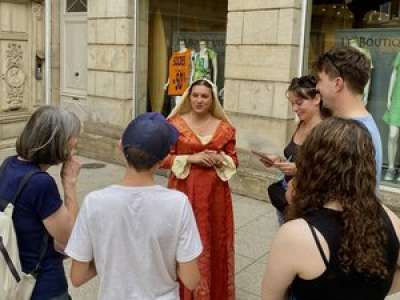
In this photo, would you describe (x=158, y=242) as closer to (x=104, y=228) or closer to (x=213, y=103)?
(x=104, y=228)

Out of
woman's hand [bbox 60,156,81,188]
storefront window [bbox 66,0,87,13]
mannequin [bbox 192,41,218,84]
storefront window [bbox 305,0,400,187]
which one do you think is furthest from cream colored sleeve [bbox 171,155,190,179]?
storefront window [bbox 66,0,87,13]

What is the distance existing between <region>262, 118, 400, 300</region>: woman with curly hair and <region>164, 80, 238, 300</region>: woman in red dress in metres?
1.76

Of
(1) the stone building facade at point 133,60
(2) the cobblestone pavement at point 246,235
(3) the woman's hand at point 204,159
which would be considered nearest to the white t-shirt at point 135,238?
(3) the woman's hand at point 204,159

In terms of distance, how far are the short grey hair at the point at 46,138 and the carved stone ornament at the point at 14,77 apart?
27.4 ft

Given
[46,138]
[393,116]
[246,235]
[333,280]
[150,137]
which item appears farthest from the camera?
[393,116]

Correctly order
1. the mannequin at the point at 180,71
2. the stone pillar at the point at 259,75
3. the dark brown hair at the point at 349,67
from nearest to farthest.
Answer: the dark brown hair at the point at 349,67 → the stone pillar at the point at 259,75 → the mannequin at the point at 180,71

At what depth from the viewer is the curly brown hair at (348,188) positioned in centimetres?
160

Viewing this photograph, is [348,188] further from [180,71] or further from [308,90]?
[180,71]

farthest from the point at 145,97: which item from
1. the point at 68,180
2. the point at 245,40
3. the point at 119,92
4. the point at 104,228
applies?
the point at 104,228

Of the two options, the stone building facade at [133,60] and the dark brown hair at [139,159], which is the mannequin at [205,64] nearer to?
the stone building facade at [133,60]

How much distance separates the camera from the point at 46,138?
2.29 metres

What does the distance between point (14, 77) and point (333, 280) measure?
9.71 meters

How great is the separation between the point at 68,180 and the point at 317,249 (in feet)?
4.42

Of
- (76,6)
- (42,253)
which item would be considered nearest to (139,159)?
(42,253)
